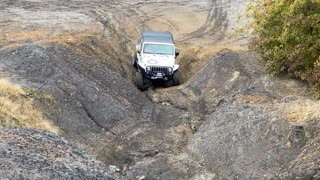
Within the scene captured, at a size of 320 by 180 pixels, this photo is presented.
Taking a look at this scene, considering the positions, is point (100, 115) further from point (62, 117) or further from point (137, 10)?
point (137, 10)

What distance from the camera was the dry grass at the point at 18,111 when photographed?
45.6 ft

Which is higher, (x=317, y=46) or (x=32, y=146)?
(x=317, y=46)

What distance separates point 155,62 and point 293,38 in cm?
662

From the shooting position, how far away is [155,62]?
2108cm

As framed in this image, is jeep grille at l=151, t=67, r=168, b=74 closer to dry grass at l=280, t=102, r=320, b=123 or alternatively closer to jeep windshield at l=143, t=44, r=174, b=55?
jeep windshield at l=143, t=44, r=174, b=55

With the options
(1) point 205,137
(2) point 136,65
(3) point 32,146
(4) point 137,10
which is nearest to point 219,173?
(1) point 205,137

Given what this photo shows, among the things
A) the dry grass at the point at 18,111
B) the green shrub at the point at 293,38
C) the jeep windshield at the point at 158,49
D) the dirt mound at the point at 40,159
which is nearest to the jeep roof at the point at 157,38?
the jeep windshield at the point at 158,49

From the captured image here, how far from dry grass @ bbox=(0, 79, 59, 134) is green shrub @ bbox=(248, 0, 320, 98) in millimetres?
9427

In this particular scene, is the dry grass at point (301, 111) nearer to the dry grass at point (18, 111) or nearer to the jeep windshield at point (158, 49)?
the dry grass at point (18, 111)

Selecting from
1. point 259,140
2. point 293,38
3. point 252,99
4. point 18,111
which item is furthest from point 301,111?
point 18,111

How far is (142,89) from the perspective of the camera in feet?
68.7

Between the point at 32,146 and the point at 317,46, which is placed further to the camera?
the point at 317,46

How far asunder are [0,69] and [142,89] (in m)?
6.51

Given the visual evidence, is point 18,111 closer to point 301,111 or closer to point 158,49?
point 301,111
